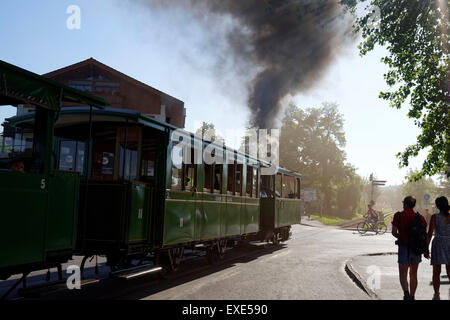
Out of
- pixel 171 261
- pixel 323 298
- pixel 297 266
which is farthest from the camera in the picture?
pixel 297 266

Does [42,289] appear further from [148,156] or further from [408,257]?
[408,257]

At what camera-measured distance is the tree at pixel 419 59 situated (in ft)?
44.6

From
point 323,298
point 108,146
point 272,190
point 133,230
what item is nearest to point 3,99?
point 108,146

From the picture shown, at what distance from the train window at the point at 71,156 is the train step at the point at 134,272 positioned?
2.13 meters

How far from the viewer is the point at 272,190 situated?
15555 millimetres

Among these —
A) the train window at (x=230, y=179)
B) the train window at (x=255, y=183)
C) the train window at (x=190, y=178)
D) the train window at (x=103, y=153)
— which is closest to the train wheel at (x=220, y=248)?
the train window at (x=230, y=179)

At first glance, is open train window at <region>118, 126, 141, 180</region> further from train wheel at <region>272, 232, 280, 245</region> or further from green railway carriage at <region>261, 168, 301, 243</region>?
train wheel at <region>272, 232, 280, 245</region>

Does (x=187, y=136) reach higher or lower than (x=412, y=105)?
lower

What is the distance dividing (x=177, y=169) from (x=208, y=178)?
1695mm

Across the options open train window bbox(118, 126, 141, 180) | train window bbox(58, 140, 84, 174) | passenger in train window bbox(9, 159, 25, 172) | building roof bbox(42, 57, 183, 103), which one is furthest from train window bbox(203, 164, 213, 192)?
building roof bbox(42, 57, 183, 103)

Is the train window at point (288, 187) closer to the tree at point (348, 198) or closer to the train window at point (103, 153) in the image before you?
the train window at point (103, 153)

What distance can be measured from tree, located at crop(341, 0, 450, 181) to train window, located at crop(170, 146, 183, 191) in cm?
877
